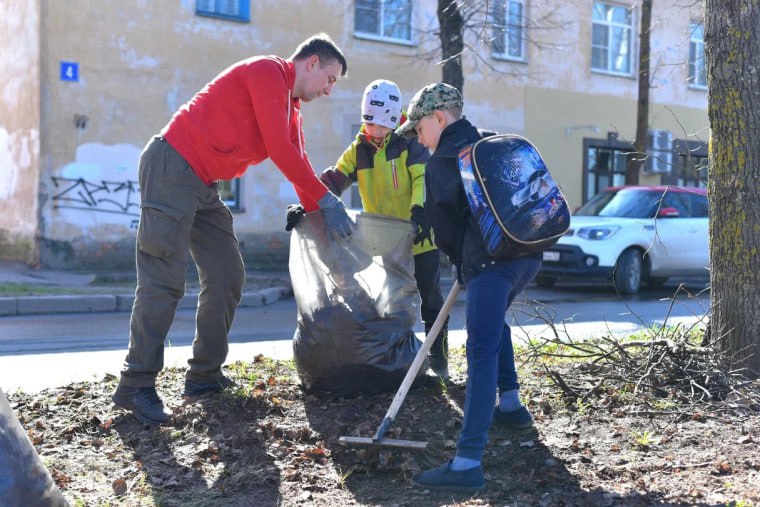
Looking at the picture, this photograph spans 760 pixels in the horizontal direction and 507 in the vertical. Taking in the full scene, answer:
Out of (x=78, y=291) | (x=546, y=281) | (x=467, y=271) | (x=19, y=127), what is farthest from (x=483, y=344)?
(x=19, y=127)

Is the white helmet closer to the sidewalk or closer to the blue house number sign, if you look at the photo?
the sidewalk

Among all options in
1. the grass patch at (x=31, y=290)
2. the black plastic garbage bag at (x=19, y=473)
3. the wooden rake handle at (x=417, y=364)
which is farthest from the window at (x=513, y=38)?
the black plastic garbage bag at (x=19, y=473)

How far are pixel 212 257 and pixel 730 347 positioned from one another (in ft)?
8.76

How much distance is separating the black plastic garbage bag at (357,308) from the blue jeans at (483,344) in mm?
1019

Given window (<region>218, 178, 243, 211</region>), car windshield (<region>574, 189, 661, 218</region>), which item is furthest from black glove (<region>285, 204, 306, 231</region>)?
window (<region>218, 178, 243, 211</region>)

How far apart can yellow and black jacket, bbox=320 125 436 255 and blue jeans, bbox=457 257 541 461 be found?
133cm

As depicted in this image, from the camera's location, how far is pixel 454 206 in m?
3.48

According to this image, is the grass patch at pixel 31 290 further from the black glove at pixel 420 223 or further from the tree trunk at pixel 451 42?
the black glove at pixel 420 223

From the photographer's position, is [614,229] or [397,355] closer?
[397,355]

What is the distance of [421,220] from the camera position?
4.59 metres

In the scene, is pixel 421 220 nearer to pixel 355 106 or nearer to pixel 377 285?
pixel 377 285

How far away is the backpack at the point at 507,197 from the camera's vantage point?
11.0 ft

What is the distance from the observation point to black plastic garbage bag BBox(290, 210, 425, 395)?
4.40 meters

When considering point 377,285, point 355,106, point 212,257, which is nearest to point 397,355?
point 377,285
